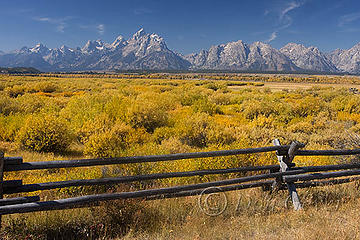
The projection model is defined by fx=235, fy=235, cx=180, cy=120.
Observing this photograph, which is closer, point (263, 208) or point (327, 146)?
point (263, 208)

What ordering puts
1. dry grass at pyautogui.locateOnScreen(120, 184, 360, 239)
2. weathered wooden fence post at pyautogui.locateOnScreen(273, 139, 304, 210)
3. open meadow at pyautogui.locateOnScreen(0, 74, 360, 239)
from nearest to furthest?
1. dry grass at pyautogui.locateOnScreen(120, 184, 360, 239)
2. open meadow at pyautogui.locateOnScreen(0, 74, 360, 239)
3. weathered wooden fence post at pyautogui.locateOnScreen(273, 139, 304, 210)

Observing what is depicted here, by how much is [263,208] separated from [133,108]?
840 cm

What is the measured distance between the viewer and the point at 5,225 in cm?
339

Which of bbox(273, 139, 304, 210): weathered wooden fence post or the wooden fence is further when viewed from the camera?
bbox(273, 139, 304, 210): weathered wooden fence post

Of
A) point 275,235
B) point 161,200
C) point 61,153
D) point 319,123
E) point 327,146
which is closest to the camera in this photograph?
point 275,235

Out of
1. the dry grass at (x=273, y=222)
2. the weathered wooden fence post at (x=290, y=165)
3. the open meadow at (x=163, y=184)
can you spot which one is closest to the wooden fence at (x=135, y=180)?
the weathered wooden fence post at (x=290, y=165)

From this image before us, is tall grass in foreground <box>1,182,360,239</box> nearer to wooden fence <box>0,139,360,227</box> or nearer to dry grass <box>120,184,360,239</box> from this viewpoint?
dry grass <box>120,184,360,239</box>


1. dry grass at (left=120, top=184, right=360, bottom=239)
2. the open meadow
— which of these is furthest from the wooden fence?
dry grass at (left=120, top=184, right=360, bottom=239)

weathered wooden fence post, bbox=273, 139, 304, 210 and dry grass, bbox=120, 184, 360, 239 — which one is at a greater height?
weathered wooden fence post, bbox=273, 139, 304, 210

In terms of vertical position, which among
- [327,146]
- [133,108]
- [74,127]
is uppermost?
[133,108]

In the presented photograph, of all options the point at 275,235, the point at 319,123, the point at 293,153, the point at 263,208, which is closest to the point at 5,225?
the point at 275,235

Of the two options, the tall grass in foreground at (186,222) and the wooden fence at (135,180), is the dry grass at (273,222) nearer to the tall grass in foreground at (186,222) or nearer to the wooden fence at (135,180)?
the tall grass in foreground at (186,222)

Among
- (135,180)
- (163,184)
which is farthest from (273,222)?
(163,184)

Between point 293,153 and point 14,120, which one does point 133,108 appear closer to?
point 14,120
